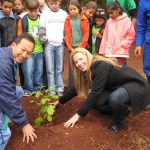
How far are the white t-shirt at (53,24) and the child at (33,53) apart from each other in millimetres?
156

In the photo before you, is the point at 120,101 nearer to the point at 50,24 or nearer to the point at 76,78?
the point at 76,78

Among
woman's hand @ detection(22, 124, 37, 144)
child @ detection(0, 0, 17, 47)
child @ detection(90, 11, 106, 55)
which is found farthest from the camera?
child @ detection(90, 11, 106, 55)

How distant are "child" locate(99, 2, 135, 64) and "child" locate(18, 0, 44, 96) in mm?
1151

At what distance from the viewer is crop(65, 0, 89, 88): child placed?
19.5 ft

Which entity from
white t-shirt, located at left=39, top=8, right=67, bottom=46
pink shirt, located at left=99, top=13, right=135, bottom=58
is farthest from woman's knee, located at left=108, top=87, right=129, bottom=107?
white t-shirt, located at left=39, top=8, right=67, bottom=46

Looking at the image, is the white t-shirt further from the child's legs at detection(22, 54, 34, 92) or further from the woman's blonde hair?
the woman's blonde hair

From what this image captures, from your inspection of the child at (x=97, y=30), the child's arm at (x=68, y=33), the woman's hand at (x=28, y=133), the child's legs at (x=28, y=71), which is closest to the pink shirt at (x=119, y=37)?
the child at (x=97, y=30)

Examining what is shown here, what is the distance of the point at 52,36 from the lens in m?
5.88

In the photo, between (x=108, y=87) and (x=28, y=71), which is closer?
(x=108, y=87)

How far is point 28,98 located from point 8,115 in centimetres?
208

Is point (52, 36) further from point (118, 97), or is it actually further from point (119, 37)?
point (118, 97)

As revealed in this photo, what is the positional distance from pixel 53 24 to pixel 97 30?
0.89m

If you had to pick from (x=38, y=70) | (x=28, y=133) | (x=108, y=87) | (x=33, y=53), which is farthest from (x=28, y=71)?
(x=28, y=133)

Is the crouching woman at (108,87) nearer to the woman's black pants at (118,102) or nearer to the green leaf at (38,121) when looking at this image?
the woman's black pants at (118,102)
